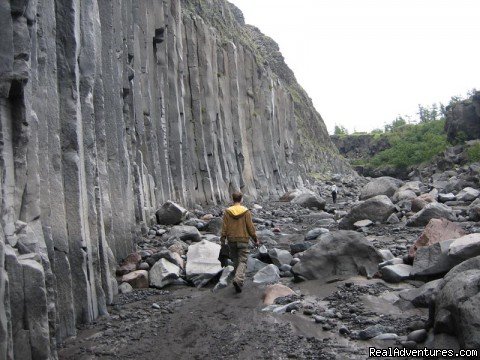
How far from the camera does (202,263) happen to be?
841 cm

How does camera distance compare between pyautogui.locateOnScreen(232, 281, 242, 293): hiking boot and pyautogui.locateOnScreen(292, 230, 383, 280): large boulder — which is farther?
pyautogui.locateOnScreen(292, 230, 383, 280): large boulder

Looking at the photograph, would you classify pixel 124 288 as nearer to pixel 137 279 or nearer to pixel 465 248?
pixel 137 279

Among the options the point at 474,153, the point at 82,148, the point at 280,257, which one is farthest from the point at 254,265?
the point at 474,153

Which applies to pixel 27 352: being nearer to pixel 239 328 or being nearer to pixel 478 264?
pixel 239 328

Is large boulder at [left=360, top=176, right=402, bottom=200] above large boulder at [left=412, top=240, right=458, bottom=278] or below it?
above

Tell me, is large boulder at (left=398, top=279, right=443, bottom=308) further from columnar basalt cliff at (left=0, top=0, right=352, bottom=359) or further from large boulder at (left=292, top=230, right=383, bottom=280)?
columnar basalt cliff at (left=0, top=0, right=352, bottom=359)

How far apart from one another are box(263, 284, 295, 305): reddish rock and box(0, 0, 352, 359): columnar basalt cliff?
2189 mm

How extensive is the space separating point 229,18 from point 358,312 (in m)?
34.2

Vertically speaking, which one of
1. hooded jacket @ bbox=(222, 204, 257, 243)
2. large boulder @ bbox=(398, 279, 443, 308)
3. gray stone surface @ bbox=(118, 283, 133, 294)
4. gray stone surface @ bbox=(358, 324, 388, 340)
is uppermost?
hooded jacket @ bbox=(222, 204, 257, 243)

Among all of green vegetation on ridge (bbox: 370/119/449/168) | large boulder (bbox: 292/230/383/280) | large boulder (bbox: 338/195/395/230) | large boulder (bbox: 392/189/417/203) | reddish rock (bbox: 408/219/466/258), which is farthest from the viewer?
green vegetation on ridge (bbox: 370/119/449/168)

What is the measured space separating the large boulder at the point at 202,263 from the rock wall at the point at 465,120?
4591 cm

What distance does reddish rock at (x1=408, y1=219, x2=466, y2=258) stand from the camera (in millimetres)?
7777

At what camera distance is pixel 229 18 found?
121 ft

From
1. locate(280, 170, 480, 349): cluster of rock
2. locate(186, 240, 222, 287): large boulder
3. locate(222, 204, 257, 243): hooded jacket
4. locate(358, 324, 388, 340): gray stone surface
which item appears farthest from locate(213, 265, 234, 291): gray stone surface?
locate(358, 324, 388, 340): gray stone surface
